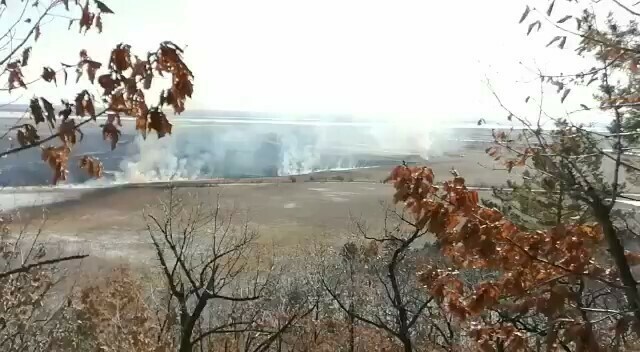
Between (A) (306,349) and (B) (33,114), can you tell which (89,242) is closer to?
(A) (306,349)

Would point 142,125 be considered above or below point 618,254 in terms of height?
above

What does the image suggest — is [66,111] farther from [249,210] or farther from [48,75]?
[249,210]

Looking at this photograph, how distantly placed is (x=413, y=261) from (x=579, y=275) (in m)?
17.2

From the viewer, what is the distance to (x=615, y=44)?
3.65 m

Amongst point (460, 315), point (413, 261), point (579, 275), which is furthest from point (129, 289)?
point (579, 275)

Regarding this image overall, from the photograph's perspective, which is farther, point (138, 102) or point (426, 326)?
point (426, 326)

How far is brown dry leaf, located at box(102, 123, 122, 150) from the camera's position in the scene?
2.98 metres

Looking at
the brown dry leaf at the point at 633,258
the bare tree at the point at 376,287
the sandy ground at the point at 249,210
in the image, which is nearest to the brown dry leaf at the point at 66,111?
the brown dry leaf at the point at 633,258

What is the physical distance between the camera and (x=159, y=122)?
277 cm

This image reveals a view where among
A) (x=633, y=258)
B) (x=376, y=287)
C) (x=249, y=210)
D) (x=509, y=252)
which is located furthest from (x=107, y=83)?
(x=249, y=210)

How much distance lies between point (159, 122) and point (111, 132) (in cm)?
38

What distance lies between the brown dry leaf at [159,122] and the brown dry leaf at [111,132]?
0.98ft

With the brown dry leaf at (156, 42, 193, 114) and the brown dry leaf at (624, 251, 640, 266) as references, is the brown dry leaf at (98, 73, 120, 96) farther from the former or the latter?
the brown dry leaf at (624, 251, 640, 266)

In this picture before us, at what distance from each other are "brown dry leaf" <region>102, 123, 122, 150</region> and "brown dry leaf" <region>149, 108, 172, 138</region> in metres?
0.30
